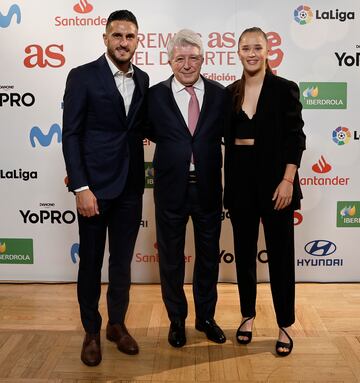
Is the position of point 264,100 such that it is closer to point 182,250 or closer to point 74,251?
point 182,250

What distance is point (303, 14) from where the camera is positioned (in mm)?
3377

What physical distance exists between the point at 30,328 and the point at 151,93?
1460mm

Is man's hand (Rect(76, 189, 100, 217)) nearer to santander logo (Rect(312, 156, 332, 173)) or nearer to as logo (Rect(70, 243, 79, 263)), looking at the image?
as logo (Rect(70, 243, 79, 263))

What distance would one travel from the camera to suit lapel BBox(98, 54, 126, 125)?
7.60 ft

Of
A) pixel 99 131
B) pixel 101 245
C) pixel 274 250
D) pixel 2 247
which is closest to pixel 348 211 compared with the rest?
pixel 274 250

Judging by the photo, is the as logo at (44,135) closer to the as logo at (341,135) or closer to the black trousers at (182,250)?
the black trousers at (182,250)

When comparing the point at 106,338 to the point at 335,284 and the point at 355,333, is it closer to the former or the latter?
the point at 355,333

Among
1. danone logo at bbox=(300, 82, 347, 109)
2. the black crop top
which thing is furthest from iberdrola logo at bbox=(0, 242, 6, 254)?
danone logo at bbox=(300, 82, 347, 109)

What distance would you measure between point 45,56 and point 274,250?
2046mm

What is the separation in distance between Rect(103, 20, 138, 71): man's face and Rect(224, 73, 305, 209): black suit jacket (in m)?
0.64

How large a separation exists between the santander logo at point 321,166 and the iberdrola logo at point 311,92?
0.43m

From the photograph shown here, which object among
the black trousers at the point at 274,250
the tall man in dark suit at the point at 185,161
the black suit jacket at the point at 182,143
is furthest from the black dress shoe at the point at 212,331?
the black suit jacket at the point at 182,143

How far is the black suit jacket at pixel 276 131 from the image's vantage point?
92.7 inches

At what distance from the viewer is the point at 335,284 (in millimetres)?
3611
